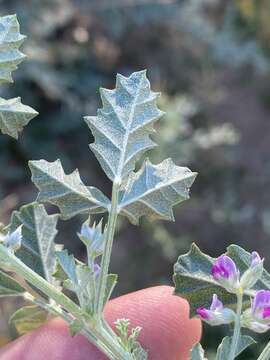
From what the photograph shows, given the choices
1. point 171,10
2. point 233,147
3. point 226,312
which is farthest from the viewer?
point 233,147

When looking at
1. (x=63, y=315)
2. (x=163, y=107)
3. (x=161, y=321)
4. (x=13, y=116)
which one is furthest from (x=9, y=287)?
(x=163, y=107)

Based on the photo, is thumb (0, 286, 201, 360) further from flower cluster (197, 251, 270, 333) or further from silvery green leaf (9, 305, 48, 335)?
flower cluster (197, 251, 270, 333)

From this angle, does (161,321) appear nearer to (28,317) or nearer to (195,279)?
(28,317)

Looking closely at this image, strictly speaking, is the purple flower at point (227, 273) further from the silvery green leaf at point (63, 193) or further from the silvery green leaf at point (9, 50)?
the silvery green leaf at point (9, 50)

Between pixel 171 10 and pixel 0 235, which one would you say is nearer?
pixel 0 235

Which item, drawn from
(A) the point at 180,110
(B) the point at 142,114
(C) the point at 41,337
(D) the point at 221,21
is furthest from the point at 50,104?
(B) the point at 142,114

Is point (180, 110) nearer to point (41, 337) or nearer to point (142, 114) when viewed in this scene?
point (41, 337)

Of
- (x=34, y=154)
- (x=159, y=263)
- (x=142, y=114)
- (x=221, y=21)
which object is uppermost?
(x=142, y=114)
